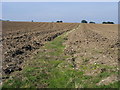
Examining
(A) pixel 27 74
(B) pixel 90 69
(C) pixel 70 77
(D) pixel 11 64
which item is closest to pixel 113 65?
(B) pixel 90 69

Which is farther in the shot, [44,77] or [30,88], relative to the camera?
[44,77]

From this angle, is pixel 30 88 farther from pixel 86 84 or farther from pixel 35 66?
pixel 35 66

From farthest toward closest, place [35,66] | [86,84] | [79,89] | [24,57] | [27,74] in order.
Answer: [24,57] < [35,66] < [27,74] < [86,84] < [79,89]

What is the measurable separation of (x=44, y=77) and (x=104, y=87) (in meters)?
3.64

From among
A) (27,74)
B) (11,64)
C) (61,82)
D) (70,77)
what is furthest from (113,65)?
(11,64)

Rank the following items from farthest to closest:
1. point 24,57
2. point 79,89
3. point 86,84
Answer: point 24,57, point 86,84, point 79,89

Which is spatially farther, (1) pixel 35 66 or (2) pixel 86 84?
(1) pixel 35 66

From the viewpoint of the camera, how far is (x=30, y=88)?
424 inches

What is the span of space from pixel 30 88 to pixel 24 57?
7.34 m

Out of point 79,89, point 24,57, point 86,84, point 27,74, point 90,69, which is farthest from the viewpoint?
point 24,57

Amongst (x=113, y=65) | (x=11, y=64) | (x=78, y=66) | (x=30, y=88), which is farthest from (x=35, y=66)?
(x=113, y=65)

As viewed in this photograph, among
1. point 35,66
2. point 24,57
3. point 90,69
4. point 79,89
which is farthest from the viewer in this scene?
point 24,57

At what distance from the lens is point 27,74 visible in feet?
42.1

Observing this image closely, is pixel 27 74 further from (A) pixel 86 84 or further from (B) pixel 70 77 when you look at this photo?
(A) pixel 86 84
